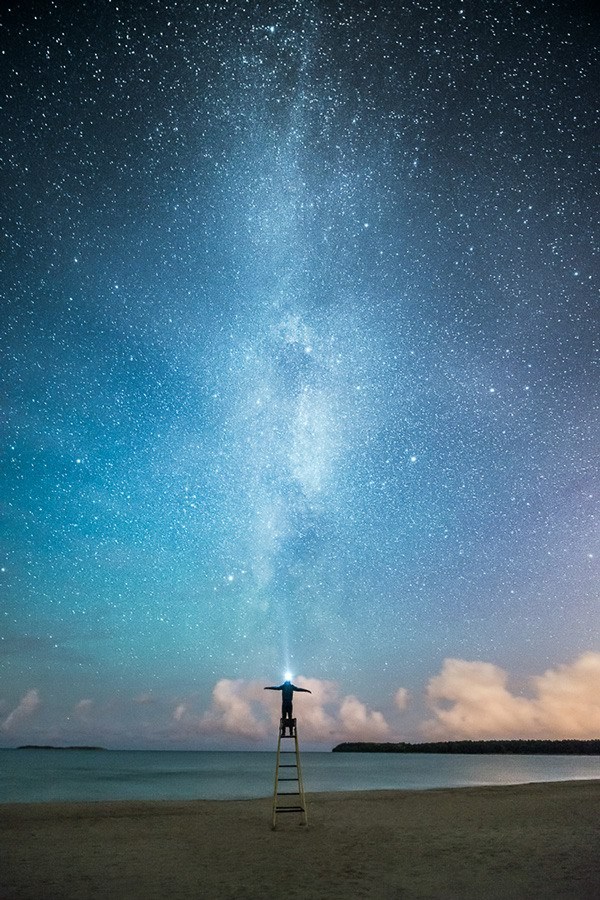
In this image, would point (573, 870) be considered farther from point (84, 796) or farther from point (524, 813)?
point (84, 796)

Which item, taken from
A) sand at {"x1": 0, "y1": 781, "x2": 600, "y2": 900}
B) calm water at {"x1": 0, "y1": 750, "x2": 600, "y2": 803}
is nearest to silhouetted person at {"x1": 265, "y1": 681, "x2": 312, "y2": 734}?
sand at {"x1": 0, "y1": 781, "x2": 600, "y2": 900}

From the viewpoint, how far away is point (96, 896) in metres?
8.32

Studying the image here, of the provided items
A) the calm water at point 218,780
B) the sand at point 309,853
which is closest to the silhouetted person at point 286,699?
the sand at point 309,853

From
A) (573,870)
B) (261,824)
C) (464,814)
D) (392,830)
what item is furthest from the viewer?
(464,814)

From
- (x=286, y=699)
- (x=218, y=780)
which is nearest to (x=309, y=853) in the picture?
(x=286, y=699)

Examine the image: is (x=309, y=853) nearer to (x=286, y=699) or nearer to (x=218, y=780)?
(x=286, y=699)

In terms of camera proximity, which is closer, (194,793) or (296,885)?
(296,885)

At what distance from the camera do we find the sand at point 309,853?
28.4 feet

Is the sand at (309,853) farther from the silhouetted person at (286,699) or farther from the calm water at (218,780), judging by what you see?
the calm water at (218,780)

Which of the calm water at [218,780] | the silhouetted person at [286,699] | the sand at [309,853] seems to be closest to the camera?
the sand at [309,853]

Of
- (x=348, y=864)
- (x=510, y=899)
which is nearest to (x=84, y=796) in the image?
(x=348, y=864)

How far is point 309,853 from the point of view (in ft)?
36.2

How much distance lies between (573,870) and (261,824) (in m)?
7.64

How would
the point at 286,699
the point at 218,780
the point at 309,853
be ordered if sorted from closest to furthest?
the point at 309,853 < the point at 286,699 < the point at 218,780
